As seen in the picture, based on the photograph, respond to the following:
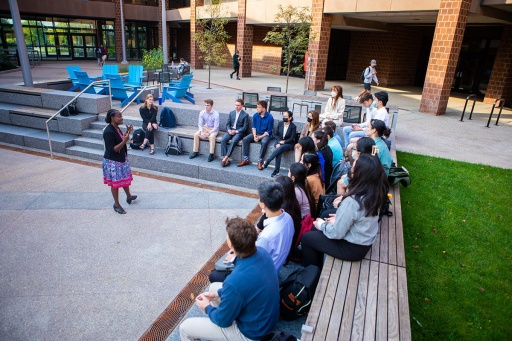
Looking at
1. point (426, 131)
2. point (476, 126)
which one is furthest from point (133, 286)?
point (476, 126)

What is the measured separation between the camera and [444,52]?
1247cm

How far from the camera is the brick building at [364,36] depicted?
12.9 metres

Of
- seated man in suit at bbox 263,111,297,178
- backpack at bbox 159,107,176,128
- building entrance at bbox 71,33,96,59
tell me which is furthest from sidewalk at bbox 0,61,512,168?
building entrance at bbox 71,33,96,59

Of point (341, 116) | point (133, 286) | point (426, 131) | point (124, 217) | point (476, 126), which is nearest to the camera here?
point (133, 286)

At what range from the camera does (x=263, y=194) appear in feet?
10.8

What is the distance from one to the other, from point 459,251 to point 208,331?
3.75m

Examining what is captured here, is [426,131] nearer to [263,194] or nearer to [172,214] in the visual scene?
[172,214]

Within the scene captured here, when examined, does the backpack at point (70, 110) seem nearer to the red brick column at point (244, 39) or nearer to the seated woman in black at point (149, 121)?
the seated woman in black at point (149, 121)

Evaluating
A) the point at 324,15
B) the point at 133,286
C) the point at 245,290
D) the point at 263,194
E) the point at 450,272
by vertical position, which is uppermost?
the point at 324,15

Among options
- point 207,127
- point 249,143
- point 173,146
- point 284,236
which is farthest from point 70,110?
point 284,236

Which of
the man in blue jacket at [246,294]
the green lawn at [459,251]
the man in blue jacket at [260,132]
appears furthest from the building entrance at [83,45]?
the man in blue jacket at [246,294]

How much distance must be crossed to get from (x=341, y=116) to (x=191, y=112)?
12.3 feet

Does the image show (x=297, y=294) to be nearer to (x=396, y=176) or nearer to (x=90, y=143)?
(x=396, y=176)

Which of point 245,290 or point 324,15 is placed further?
point 324,15
